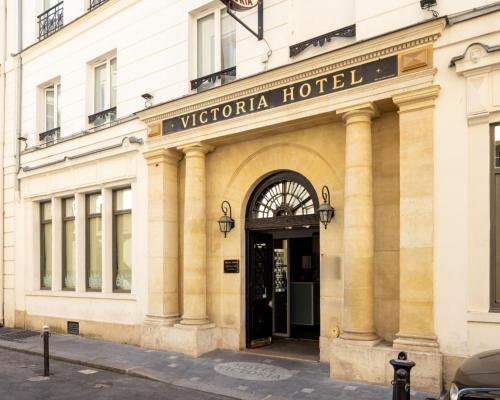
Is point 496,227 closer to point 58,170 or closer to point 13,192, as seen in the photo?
point 58,170

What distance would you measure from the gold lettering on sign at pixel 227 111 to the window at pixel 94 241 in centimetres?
490

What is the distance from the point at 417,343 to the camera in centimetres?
762

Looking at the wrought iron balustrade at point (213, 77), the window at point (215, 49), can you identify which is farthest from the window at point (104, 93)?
the window at point (215, 49)

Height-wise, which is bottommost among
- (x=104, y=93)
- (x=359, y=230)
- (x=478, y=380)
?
(x=478, y=380)

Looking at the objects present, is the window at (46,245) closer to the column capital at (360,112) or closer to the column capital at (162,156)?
the column capital at (162,156)

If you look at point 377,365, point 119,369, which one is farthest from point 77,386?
point 377,365

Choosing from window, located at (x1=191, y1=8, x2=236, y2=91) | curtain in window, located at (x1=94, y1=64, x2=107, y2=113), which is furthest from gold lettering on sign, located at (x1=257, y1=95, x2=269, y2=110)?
curtain in window, located at (x1=94, y1=64, x2=107, y2=113)

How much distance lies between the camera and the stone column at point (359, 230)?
27.3 ft

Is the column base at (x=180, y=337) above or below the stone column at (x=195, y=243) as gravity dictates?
below

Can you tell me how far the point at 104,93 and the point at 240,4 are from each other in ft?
19.2

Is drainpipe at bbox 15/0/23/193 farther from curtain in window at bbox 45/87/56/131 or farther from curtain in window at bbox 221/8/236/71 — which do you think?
curtain in window at bbox 221/8/236/71

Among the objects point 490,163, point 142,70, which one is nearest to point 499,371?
point 490,163

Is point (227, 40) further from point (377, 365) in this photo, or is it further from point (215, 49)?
point (377, 365)

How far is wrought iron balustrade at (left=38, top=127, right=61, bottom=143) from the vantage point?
1470 cm
